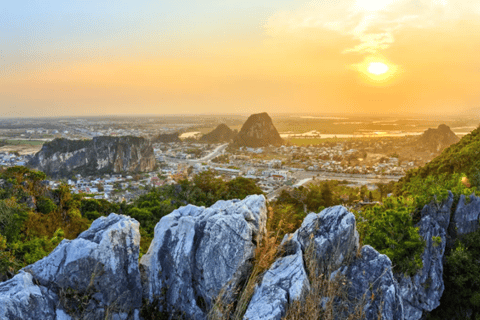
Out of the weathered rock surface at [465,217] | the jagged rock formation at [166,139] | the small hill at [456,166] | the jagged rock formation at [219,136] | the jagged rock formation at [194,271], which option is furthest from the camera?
the jagged rock formation at [219,136]

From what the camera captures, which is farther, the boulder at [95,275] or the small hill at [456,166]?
the small hill at [456,166]

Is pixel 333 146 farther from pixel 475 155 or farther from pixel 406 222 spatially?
pixel 406 222

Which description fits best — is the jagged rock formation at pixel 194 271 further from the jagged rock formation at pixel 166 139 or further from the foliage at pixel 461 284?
the jagged rock formation at pixel 166 139

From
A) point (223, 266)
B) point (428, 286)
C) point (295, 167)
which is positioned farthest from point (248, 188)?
point (295, 167)

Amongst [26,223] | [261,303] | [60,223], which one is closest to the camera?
[261,303]

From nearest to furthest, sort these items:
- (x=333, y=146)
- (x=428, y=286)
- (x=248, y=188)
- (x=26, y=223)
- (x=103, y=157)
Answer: (x=428, y=286) → (x=26, y=223) → (x=248, y=188) → (x=103, y=157) → (x=333, y=146)

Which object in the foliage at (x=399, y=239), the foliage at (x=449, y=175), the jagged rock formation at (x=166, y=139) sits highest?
the foliage at (x=449, y=175)

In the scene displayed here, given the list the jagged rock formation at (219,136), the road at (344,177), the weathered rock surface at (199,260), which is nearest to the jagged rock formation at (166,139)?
the jagged rock formation at (219,136)
